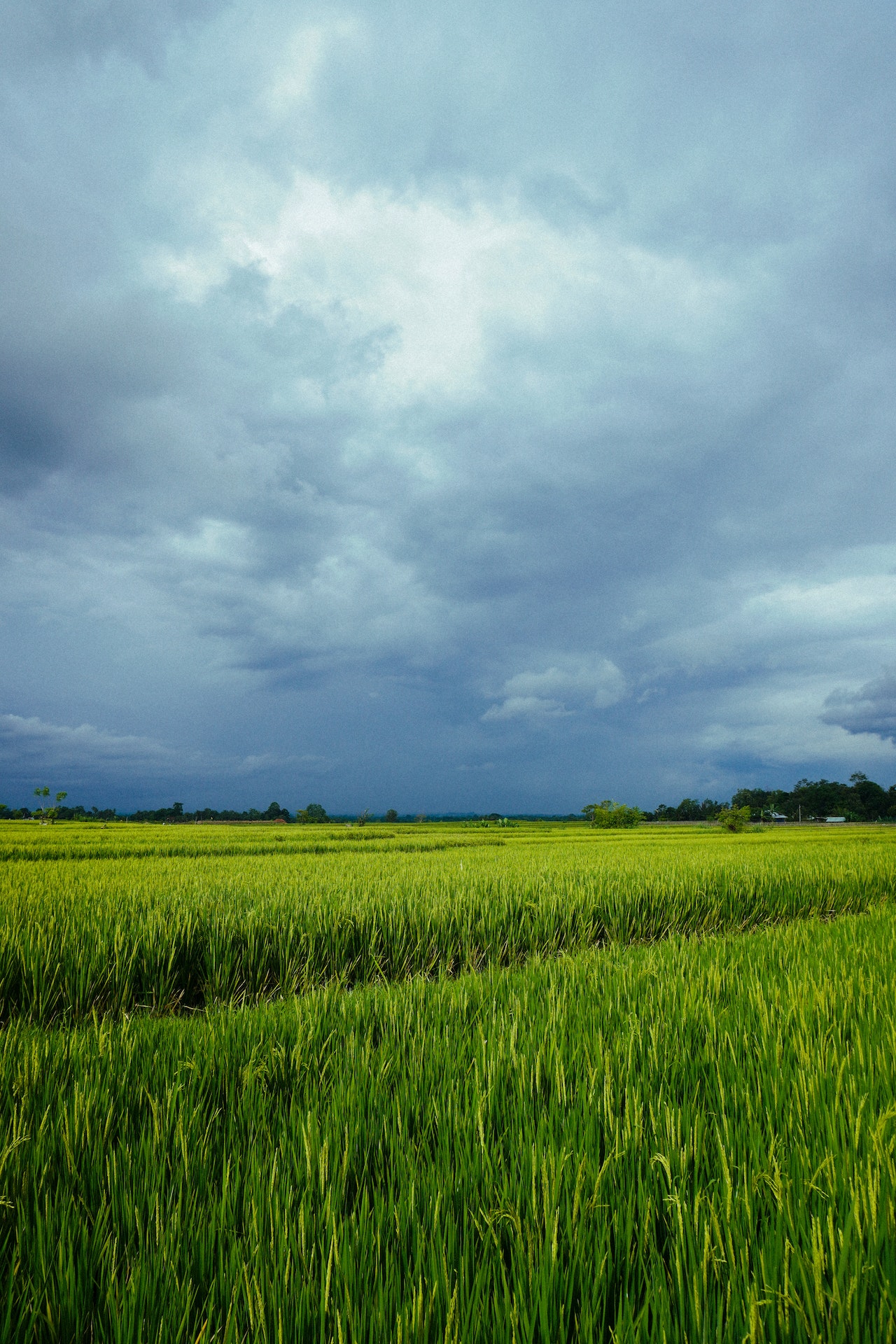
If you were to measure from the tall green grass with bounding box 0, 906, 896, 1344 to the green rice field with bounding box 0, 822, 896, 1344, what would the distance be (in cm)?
1

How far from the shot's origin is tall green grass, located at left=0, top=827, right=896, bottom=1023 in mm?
3920

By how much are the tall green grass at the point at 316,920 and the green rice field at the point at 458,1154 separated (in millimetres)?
50

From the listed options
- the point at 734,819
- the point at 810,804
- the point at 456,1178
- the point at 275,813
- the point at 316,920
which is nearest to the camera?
the point at 456,1178

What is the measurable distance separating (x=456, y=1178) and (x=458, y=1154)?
86 millimetres

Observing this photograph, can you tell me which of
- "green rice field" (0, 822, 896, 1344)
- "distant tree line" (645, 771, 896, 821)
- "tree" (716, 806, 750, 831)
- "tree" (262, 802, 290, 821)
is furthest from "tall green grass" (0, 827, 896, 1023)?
"distant tree line" (645, 771, 896, 821)

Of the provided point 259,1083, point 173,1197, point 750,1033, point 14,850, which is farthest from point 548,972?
point 14,850

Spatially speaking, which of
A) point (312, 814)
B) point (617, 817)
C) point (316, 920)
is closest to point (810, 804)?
point (617, 817)

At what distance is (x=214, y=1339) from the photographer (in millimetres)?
1045

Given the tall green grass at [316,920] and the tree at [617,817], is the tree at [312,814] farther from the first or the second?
the tall green grass at [316,920]

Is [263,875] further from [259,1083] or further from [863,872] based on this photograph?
[863,872]

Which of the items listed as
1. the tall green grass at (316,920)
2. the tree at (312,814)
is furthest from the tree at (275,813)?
the tall green grass at (316,920)

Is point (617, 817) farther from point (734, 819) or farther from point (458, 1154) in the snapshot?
point (458, 1154)

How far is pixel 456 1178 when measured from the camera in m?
1.47

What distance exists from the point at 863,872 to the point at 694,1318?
35.0 feet
